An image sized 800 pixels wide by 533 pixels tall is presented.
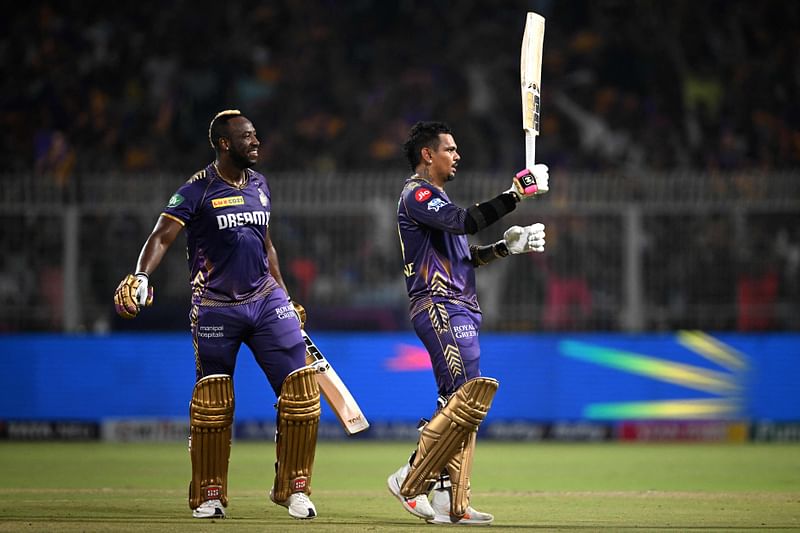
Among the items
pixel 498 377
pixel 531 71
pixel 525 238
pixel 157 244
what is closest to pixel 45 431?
pixel 498 377

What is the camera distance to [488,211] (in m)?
7.63

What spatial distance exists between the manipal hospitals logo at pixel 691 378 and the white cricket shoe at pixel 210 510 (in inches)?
308

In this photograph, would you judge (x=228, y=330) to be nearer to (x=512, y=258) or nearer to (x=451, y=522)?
(x=451, y=522)

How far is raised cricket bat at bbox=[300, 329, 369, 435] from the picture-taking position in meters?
8.25

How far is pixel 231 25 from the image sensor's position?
76.6 ft

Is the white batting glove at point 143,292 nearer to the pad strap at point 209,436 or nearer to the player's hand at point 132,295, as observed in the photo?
the player's hand at point 132,295

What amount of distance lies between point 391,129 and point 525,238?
14.2 metres

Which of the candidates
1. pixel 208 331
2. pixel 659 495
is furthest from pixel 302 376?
pixel 659 495

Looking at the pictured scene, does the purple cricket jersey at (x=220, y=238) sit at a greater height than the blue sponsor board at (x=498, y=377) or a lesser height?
greater

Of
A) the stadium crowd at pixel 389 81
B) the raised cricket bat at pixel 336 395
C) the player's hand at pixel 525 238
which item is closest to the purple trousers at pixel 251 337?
the raised cricket bat at pixel 336 395

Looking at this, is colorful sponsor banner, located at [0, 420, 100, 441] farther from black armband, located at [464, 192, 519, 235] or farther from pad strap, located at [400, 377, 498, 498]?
black armband, located at [464, 192, 519, 235]

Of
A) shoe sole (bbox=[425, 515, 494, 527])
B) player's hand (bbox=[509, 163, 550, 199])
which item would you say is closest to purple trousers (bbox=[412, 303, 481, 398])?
shoe sole (bbox=[425, 515, 494, 527])

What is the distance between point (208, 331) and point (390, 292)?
9369 mm

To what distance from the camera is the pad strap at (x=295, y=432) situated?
7.86 meters
